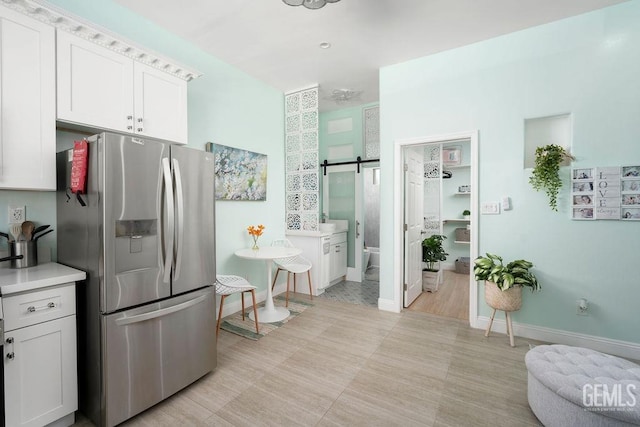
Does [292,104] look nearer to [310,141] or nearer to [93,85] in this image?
[310,141]

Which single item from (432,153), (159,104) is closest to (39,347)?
(159,104)

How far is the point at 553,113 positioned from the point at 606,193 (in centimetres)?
86

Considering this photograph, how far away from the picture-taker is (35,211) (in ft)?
6.46

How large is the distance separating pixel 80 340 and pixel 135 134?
1.48 meters

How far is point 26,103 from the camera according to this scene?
166cm

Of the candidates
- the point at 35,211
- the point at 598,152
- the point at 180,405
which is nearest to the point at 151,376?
the point at 180,405

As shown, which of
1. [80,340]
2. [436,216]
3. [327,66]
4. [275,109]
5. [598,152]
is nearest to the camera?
[80,340]

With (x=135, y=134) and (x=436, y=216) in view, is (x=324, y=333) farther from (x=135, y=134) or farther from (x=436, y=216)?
(x=436, y=216)

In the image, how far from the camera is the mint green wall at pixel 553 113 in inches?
95.3

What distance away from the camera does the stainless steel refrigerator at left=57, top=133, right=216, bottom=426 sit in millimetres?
1621

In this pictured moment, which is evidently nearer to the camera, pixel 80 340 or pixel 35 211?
pixel 80 340

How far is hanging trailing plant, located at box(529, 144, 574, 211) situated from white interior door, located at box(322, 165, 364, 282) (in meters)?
2.59

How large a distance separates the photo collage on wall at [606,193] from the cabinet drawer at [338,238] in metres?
2.89

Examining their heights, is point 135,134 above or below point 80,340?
above
